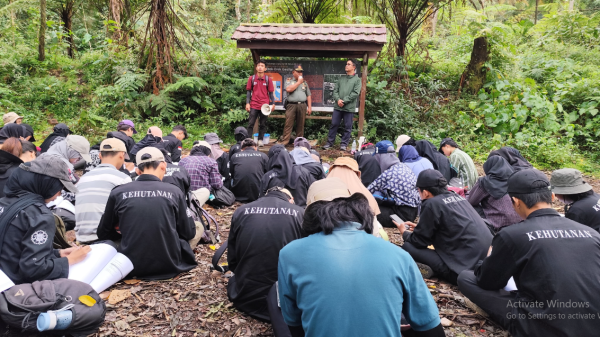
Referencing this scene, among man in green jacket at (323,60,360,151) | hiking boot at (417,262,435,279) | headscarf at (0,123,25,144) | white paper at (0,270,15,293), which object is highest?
man in green jacket at (323,60,360,151)

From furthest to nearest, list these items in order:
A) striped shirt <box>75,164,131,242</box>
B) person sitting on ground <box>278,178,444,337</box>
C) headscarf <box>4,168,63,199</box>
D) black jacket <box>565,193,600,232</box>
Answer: striped shirt <box>75,164,131,242</box> < black jacket <box>565,193,600,232</box> < headscarf <box>4,168,63,199</box> < person sitting on ground <box>278,178,444,337</box>

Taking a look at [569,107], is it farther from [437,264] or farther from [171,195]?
[171,195]

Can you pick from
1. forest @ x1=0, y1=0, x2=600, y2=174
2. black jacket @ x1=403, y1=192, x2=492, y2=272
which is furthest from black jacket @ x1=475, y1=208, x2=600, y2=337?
forest @ x1=0, y1=0, x2=600, y2=174

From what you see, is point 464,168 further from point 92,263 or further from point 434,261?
point 92,263

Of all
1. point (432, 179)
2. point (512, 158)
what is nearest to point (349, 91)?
point (512, 158)

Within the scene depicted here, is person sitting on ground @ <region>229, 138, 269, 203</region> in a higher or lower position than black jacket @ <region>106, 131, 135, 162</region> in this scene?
lower

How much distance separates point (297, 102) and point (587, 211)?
23.8ft

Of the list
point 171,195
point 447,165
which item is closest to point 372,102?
point 447,165

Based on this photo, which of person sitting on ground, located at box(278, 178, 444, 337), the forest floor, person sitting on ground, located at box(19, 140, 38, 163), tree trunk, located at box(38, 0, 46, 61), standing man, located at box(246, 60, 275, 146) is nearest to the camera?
person sitting on ground, located at box(278, 178, 444, 337)

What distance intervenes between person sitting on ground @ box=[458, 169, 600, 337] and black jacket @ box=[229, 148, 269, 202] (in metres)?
4.39

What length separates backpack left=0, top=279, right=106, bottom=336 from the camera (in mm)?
2971

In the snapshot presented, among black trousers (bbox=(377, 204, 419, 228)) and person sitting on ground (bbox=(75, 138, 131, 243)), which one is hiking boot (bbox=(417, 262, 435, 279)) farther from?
person sitting on ground (bbox=(75, 138, 131, 243))

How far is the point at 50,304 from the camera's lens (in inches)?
120

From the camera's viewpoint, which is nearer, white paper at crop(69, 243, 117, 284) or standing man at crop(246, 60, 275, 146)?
white paper at crop(69, 243, 117, 284)
